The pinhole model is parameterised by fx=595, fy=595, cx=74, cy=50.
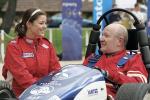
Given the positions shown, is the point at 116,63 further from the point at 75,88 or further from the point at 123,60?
the point at 75,88

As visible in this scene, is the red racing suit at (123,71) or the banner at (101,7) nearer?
the red racing suit at (123,71)

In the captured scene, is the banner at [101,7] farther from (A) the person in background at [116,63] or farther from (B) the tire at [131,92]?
(B) the tire at [131,92]

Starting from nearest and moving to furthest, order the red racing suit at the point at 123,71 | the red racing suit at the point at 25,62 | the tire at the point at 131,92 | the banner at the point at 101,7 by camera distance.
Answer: the tire at the point at 131,92 → the red racing suit at the point at 123,71 → the red racing suit at the point at 25,62 → the banner at the point at 101,7

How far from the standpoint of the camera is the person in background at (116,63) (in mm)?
6414

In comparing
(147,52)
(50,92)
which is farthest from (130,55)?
(50,92)

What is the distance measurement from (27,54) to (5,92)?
2.40 ft

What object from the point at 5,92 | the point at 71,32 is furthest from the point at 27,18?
the point at 71,32

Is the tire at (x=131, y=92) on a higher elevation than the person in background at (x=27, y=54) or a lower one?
lower

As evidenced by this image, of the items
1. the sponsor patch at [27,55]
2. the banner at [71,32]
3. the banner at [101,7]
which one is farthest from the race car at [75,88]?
the banner at [71,32]

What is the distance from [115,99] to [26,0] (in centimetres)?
5088

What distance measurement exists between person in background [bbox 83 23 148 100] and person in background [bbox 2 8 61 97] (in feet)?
2.08

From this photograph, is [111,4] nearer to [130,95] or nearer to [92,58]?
[92,58]

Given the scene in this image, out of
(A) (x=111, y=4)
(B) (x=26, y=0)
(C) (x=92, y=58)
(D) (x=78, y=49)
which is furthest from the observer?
(B) (x=26, y=0)

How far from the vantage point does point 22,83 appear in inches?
260
